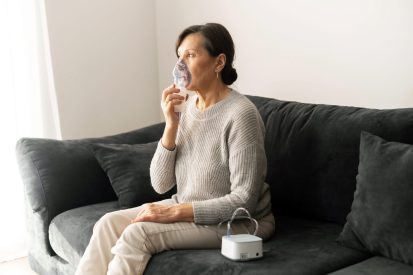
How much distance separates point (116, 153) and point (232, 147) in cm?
76

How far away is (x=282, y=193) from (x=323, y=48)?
0.76 metres

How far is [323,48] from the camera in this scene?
2668mm

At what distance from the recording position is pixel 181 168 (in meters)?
2.17

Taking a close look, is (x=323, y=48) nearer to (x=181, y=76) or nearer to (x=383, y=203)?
(x=181, y=76)

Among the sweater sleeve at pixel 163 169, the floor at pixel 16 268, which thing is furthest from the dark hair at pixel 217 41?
the floor at pixel 16 268

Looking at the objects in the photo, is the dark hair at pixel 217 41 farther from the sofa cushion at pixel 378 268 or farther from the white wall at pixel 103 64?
the white wall at pixel 103 64

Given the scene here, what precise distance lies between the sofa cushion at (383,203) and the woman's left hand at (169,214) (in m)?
Answer: 0.53

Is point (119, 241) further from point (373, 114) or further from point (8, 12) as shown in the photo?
point (8, 12)

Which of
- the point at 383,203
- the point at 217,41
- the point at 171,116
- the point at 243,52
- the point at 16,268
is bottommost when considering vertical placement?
the point at 16,268

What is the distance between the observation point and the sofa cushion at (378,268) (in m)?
1.71

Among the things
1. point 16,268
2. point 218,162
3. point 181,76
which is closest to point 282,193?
point 218,162

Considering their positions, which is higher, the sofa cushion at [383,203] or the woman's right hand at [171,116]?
the woman's right hand at [171,116]

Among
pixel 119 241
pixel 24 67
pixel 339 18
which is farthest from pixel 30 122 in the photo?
pixel 339 18

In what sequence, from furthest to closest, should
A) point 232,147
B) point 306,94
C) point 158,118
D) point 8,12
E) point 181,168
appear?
point 158,118 → point 8,12 → point 306,94 → point 181,168 → point 232,147
